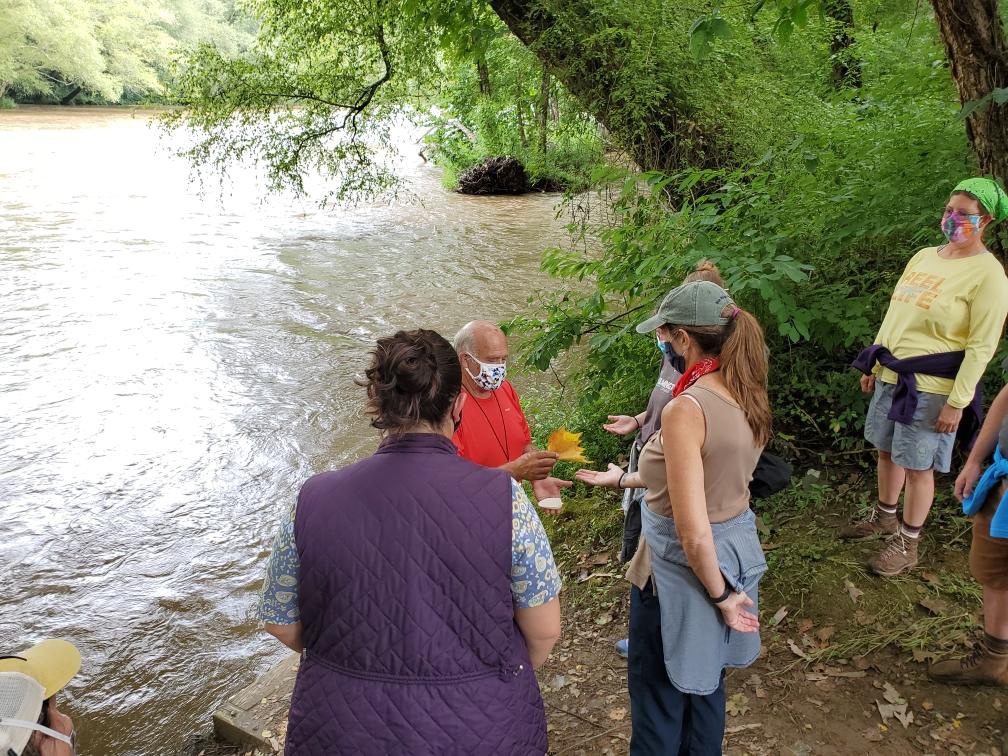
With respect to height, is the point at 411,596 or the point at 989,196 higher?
the point at 989,196

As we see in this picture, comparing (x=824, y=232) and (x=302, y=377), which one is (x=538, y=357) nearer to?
(x=824, y=232)

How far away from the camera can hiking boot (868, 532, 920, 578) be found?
393 centimetres

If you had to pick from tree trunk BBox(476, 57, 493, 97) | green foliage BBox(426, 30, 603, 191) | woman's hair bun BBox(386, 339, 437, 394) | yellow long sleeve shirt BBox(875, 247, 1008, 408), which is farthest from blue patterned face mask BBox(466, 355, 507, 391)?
tree trunk BBox(476, 57, 493, 97)

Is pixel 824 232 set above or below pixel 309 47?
below

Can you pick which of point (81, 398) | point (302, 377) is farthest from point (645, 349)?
point (81, 398)

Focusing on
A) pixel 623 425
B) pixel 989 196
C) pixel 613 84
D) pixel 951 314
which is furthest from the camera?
pixel 613 84

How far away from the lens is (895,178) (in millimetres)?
5070

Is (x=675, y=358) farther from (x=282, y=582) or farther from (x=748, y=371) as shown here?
(x=282, y=582)

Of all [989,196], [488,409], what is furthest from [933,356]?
[488,409]

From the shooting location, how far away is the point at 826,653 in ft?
11.9

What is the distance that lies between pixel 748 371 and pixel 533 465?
39.4 inches

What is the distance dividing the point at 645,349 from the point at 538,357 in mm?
912

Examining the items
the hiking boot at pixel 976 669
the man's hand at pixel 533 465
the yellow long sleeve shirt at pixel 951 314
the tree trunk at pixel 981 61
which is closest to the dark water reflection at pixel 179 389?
the man's hand at pixel 533 465

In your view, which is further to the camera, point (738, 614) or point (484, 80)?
point (484, 80)
